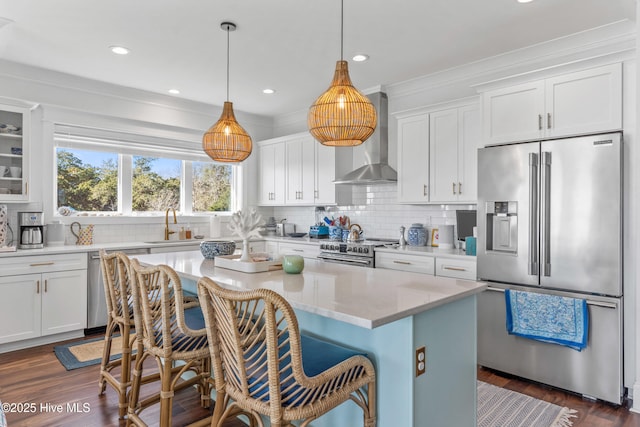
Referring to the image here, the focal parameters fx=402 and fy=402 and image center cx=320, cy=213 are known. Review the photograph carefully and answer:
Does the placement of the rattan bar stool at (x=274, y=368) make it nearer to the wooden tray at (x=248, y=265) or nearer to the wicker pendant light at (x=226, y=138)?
the wooden tray at (x=248, y=265)

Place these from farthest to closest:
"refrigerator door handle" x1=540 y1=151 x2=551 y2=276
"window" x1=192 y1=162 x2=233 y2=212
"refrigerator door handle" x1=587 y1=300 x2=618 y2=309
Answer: "window" x1=192 y1=162 x2=233 y2=212 < "refrigerator door handle" x1=540 y1=151 x2=551 y2=276 < "refrigerator door handle" x1=587 y1=300 x2=618 y2=309

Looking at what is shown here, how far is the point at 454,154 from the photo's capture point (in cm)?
395

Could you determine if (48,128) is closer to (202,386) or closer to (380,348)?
(202,386)

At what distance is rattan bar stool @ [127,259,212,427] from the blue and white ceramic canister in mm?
2699

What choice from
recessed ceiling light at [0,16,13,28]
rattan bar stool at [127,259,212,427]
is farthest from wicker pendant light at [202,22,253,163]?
recessed ceiling light at [0,16,13,28]

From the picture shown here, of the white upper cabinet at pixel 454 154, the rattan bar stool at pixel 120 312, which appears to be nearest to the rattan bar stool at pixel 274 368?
the rattan bar stool at pixel 120 312

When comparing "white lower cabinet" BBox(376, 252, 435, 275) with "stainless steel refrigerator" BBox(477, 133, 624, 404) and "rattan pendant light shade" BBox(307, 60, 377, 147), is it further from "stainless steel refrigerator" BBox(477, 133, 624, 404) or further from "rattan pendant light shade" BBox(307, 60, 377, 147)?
"rattan pendant light shade" BBox(307, 60, 377, 147)

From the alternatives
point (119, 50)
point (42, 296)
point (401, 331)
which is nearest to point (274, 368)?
point (401, 331)

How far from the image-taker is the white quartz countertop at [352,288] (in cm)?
157

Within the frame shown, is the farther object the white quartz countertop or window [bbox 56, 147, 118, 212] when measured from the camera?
window [bbox 56, 147, 118, 212]

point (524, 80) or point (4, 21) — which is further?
point (524, 80)

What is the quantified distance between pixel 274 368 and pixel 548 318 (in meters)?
2.40

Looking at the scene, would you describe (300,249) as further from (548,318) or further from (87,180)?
(548,318)

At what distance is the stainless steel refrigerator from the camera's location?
2754 millimetres
